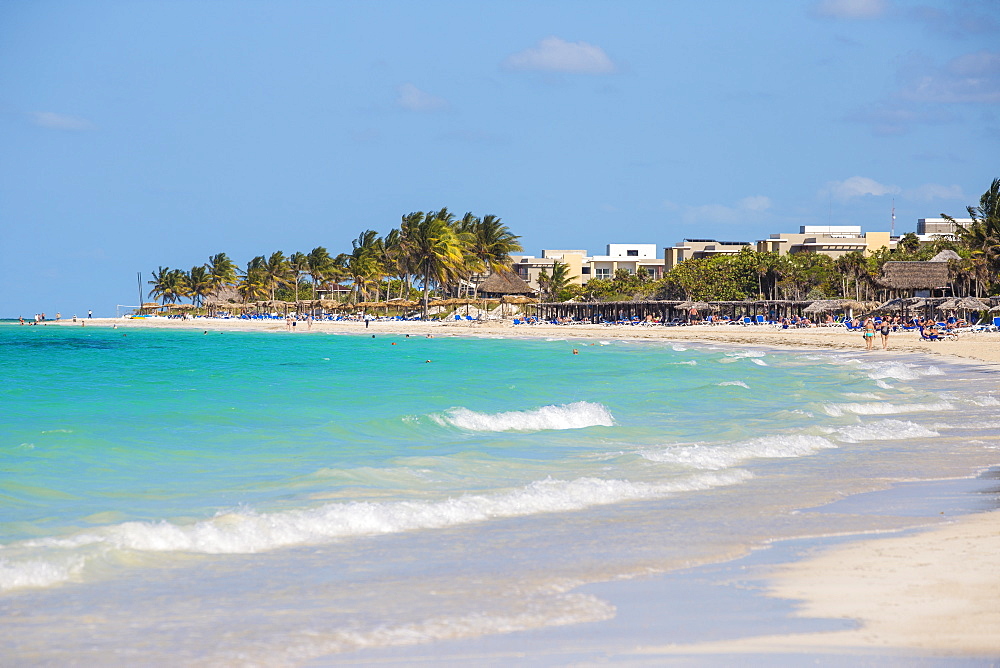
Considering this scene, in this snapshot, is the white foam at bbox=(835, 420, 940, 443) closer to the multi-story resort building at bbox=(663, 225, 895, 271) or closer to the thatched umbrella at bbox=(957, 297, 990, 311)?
the thatched umbrella at bbox=(957, 297, 990, 311)

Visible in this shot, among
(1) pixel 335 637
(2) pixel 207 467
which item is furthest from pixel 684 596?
(2) pixel 207 467

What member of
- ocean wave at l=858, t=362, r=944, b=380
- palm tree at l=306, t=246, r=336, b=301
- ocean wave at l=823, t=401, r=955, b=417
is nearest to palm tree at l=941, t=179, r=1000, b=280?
ocean wave at l=858, t=362, r=944, b=380

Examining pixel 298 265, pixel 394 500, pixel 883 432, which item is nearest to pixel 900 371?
pixel 883 432

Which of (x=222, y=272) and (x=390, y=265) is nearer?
(x=390, y=265)

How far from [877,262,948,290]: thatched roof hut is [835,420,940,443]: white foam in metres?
47.8

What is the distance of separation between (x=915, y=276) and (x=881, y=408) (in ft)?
150

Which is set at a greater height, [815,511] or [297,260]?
[297,260]

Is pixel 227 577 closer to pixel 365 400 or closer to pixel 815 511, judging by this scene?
pixel 815 511

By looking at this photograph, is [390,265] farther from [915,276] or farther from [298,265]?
[915,276]

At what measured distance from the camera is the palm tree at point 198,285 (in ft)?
412

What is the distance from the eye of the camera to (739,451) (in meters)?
11.0

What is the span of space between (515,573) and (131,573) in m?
2.34

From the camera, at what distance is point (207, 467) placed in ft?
34.3

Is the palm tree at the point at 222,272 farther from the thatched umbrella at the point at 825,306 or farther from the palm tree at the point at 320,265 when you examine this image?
the thatched umbrella at the point at 825,306
